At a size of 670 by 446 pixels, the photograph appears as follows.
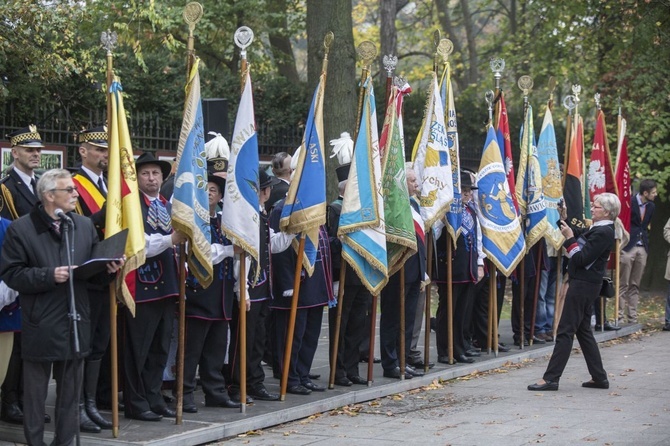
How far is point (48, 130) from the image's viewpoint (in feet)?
45.8

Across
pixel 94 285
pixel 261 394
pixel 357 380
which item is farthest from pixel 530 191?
pixel 94 285

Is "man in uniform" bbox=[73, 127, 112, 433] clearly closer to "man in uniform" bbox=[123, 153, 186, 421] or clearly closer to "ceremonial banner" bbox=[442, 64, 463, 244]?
"man in uniform" bbox=[123, 153, 186, 421]

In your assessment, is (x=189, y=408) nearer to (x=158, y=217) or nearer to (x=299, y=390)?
(x=299, y=390)

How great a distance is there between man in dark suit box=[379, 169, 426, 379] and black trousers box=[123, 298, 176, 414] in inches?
116

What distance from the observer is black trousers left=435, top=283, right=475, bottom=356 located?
1209cm

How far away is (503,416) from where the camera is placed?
9203mm

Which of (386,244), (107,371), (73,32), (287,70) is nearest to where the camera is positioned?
(107,371)

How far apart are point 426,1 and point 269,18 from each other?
11.1m

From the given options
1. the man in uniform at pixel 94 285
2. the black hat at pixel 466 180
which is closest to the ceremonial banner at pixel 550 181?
the black hat at pixel 466 180

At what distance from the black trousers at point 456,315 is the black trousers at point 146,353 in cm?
426

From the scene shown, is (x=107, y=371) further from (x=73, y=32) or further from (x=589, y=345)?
(x=73, y=32)

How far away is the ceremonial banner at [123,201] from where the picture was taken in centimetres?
786

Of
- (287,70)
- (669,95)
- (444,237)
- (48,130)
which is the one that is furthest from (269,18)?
(444,237)

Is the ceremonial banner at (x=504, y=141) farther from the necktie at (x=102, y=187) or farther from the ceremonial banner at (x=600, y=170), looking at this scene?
the necktie at (x=102, y=187)
